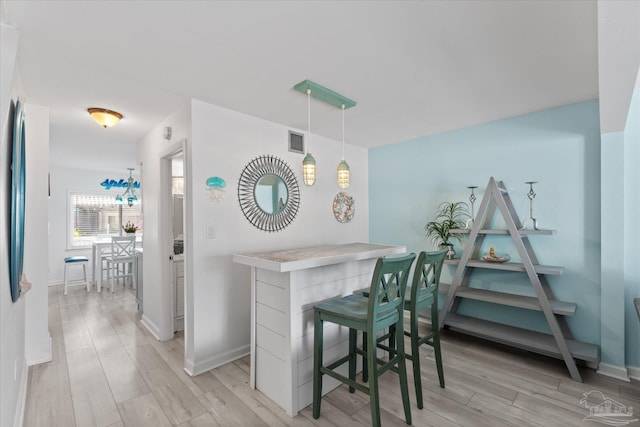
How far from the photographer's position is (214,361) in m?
2.67

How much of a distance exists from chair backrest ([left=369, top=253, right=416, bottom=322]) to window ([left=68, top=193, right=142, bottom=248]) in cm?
572

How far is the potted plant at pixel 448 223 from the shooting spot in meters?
3.41

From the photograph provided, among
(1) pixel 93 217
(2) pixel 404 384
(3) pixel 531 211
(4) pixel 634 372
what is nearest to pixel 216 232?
(2) pixel 404 384

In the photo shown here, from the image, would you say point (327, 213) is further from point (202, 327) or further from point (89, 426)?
point (89, 426)

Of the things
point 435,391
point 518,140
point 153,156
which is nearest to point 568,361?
point 435,391

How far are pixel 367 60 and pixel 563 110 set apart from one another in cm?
216

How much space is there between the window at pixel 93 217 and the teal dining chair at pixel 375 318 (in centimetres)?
543

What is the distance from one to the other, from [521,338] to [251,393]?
241cm

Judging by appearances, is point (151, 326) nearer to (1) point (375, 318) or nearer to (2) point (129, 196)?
(1) point (375, 318)

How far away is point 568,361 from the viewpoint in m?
2.42

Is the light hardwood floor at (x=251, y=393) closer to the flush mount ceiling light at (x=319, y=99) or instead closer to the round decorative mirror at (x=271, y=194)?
the round decorative mirror at (x=271, y=194)

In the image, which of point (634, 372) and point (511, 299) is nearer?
point (634, 372)

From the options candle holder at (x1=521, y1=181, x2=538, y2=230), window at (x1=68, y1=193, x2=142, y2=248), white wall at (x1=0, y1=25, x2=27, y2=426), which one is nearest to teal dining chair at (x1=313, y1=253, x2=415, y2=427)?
white wall at (x1=0, y1=25, x2=27, y2=426)

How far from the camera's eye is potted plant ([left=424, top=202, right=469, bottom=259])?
3.41 meters
